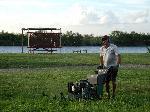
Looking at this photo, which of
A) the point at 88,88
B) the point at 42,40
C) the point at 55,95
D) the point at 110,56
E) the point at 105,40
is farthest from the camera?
the point at 42,40

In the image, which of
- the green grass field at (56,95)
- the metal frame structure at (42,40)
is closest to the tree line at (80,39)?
the metal frame structure at (42,40)

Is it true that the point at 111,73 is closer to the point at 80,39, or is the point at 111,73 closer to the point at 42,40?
the point at 42,40

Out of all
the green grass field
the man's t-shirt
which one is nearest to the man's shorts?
the man's t-shirt

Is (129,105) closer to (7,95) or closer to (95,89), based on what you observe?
(95,89)

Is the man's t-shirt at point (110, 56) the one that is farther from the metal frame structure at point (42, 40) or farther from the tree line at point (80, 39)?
the tree line at point (80, 39)

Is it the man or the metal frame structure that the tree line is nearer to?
the metal frame structure

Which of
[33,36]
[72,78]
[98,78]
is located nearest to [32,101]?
[98,78]

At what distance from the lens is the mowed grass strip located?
549 inches

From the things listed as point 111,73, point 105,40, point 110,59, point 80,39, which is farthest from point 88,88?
point 80,39

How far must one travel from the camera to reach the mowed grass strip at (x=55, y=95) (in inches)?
549

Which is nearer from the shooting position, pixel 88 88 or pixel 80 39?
pixel 88 88

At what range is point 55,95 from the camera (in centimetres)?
1659

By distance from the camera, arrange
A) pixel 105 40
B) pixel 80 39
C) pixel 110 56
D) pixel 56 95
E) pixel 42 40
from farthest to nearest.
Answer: pixel 80 39 < pixel 42 40 < pixel 56 95 < pixel 110 56 < pixel 105 40

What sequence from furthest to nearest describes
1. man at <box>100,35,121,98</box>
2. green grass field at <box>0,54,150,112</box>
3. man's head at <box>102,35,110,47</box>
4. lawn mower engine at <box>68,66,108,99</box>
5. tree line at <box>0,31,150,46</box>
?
tree line at <box>0,31,150,46</box>
man at <box>100,35,121,98</box>
man's head at <box>102,35,110,47</box>
lawn mower engine at <box>68,66,108,99</box>
green grass field at <box>0,54,150,112</box>
